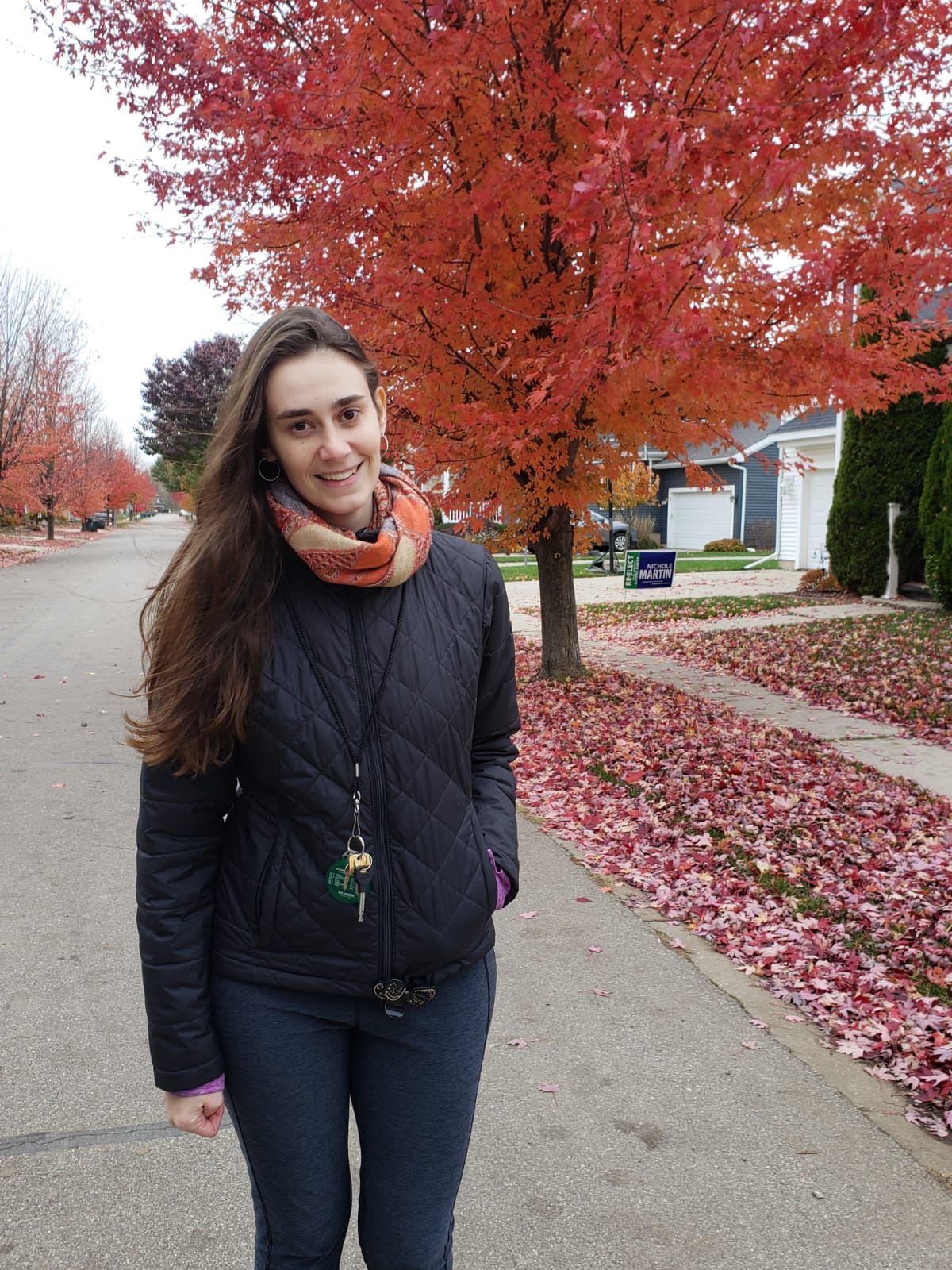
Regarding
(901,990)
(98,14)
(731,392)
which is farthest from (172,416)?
(901,990)

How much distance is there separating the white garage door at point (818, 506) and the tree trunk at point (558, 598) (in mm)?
13637

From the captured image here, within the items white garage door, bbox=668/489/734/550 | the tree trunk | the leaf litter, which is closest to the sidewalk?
the leaf litter

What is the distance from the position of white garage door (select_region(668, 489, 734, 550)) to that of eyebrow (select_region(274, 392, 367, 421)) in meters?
31.2

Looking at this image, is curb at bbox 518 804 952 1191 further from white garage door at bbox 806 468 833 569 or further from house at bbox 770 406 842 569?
white garage door at bbox 806 468 833 569

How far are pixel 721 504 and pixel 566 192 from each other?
27.8 m

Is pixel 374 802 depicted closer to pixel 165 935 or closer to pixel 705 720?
pixel 165 935

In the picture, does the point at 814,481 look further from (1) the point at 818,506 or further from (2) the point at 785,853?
(2) the point at 785,853

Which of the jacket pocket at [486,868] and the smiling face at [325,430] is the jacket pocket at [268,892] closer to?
the jacket pocket at [486,868]

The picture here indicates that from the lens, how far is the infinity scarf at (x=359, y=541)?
1537 millimetres

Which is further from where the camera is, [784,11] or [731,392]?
[731,392]

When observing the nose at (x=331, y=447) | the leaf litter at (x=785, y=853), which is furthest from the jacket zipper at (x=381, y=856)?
the leaf litter at (x=785, y=853)

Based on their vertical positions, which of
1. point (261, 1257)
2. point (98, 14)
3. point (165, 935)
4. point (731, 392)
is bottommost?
point (261, 1257)

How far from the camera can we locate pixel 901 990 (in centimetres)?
361

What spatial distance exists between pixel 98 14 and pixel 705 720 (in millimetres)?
7422
